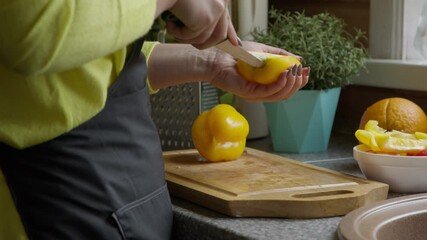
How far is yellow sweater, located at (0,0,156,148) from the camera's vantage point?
0.72 meters

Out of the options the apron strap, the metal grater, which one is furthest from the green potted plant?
the apron strap

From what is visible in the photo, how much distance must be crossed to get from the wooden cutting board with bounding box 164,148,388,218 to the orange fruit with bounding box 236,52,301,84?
128 mm

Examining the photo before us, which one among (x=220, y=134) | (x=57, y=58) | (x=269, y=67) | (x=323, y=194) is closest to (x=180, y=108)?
(x=220, y=134)

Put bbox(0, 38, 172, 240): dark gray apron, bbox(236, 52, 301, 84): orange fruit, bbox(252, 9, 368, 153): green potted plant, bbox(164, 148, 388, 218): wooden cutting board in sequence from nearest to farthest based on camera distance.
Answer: bbox(0, 38, 172, 240): dark gray apron → bbox(164, 148, 388, 218): wooden cutting board → bbox(236, 52, 301, 84): orange fruit → bbox(252, 9, 368, 153): green potted plant

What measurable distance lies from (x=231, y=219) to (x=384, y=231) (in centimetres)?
18

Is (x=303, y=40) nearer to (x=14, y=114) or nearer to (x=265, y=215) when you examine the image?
(x=265, y=215)

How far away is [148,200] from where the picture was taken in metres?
0.92

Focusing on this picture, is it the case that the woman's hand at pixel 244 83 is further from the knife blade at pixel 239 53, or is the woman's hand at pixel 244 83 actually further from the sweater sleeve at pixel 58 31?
the sweater sleeve at pixel 58 31

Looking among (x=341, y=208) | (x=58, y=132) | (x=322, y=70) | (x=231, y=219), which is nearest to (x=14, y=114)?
(x=58, y=132)

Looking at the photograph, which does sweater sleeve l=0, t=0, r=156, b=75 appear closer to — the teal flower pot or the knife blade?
the knife blade

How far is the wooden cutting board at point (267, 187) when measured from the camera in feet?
3.14

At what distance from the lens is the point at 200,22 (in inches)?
34.5

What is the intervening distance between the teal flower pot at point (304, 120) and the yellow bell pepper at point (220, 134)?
0.48 feet

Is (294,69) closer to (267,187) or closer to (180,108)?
(267,187)
